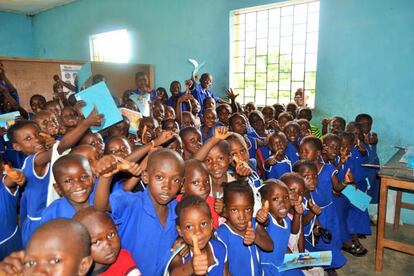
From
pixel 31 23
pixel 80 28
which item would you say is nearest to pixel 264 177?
pixel 80 28

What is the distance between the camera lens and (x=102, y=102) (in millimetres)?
2053

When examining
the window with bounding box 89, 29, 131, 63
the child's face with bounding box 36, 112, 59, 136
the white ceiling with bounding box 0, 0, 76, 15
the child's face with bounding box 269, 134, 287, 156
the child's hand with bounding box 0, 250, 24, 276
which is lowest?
the child's hand with bounding box 0, 250, 24, 276

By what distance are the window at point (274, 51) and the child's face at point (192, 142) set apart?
9.57ft

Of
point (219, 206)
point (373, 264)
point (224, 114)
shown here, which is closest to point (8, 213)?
point (219, 206)

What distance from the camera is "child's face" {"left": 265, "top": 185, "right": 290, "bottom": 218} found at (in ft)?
5.57

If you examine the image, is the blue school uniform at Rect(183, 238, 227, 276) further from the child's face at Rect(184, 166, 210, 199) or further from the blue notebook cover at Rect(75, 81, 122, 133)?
the blue notebook cover at Rect(75, 81, 122, 133)

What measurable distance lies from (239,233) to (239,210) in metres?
0.13

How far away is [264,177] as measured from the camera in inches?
119

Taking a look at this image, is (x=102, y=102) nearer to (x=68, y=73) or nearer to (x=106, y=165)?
(x=106, y=165)

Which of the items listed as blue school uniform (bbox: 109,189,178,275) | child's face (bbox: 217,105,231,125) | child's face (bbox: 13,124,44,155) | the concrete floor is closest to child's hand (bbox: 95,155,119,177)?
blue school uniform (bbox: 109,189,178,275)

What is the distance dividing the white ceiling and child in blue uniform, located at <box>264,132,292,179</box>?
8.57 metres

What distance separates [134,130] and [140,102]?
4.15 feet

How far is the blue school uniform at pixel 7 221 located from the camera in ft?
5.98

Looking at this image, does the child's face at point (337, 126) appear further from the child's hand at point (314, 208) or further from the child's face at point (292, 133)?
the child's hand at point (314, 208)
